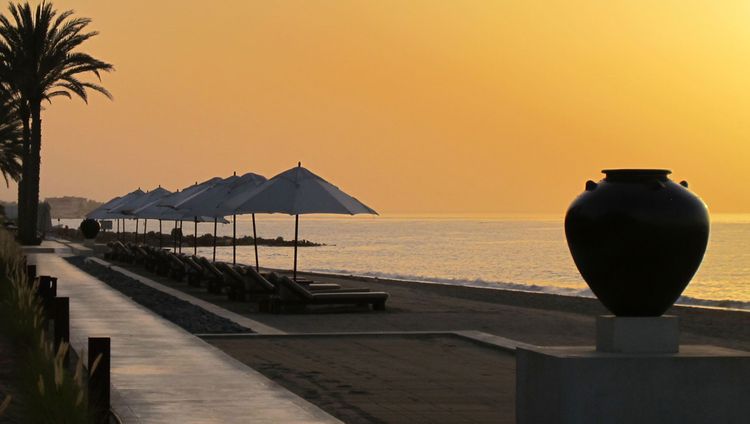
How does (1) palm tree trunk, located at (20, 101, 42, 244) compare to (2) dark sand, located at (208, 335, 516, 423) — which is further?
(1) palm tree trunk, located at (20, 101, 42, 244)

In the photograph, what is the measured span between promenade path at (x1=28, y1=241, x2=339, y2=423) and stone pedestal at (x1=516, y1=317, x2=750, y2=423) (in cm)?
183

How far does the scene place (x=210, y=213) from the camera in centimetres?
3091

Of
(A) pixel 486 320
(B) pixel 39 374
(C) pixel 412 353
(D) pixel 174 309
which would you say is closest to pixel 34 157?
(D) pixel 174 309

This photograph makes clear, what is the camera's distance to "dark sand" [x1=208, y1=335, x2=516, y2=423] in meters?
11.1

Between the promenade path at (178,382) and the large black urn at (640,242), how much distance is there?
241 centimetres

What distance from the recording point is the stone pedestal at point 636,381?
8805 mm

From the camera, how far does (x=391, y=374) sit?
1366 cm

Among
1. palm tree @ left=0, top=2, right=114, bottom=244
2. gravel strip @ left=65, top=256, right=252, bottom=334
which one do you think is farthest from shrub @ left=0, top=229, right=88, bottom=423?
palm tree @ left=0, top=2, right=114, bottom=244

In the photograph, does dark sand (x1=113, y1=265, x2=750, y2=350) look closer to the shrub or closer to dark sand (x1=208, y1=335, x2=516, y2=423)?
dark sand (x1=208, y1=335, x2=516, y2=423)

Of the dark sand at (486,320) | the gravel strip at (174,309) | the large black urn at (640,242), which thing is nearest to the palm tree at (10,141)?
the gravel strip at (174,309)

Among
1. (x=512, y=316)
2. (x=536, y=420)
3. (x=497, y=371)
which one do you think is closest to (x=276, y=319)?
(x=512, y=316)

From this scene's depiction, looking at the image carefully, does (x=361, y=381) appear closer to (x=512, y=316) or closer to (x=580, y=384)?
(x=580, y=384)

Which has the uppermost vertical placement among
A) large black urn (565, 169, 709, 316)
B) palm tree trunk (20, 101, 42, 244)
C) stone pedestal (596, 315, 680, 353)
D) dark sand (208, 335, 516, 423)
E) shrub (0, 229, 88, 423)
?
palm tree trunk (20, 101, 42, 244)

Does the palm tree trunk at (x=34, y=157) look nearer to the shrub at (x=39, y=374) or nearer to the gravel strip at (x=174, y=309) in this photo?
the gravel strip at (x=174, y=309)
